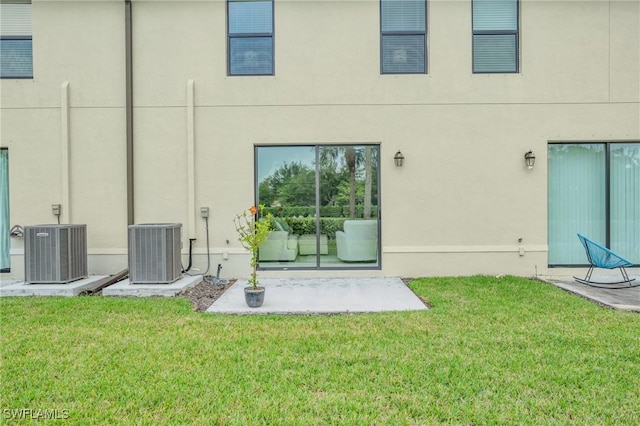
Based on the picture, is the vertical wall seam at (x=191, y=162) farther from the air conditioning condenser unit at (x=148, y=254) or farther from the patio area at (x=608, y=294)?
the patio area at (x=608, y=294)

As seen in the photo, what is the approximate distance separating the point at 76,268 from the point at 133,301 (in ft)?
5.77

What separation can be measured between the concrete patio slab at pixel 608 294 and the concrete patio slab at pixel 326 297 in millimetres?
2513

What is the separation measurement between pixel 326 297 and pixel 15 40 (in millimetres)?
7472

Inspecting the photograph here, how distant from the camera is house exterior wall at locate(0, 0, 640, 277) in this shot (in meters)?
6.90

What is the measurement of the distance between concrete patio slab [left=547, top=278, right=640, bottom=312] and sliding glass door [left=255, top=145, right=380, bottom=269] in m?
3.17

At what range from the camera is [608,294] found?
18.5 ft

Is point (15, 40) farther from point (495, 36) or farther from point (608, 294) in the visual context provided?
point (608, 294)

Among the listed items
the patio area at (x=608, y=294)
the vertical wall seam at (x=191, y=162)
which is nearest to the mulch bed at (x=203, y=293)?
the vertical wall seam at (x=191, y=162)

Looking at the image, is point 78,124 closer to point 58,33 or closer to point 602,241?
point 58,33

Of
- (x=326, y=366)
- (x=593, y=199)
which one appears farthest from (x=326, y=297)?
(x=593, y=199)

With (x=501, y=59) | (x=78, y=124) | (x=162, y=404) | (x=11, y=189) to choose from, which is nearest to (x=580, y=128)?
(x=501, y=59)

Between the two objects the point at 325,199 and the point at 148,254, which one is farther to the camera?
the point at 325,199

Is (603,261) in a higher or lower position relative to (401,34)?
lower

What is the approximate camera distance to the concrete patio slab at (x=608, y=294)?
16.4 feet
